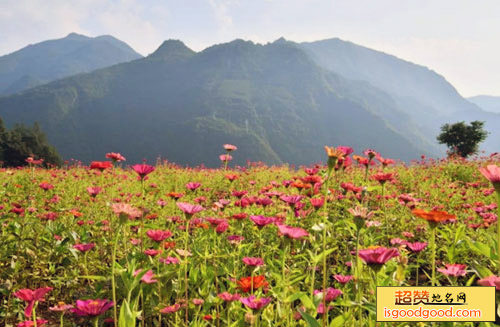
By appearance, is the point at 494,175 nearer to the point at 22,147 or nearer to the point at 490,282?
the point at 490,282

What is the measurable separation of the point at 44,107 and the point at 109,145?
123ft

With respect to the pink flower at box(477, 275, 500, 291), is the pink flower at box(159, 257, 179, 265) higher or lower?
lower

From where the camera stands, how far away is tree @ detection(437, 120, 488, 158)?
84.7 ft

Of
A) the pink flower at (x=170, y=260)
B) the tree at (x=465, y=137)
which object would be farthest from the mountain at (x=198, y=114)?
the pink flower at (x=170, y=260)

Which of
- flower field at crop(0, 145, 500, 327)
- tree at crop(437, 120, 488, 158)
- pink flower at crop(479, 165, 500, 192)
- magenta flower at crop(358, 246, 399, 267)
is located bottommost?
tree at crop(437, 120, 488, 158)

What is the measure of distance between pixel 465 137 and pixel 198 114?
130 metres

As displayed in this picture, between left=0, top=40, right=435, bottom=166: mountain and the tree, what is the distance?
7932cm

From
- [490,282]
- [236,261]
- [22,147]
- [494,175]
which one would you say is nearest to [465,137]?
[236,261]

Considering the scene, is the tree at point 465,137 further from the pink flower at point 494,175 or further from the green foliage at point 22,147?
the green foliage at point 22,147

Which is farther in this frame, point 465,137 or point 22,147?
point 22,147

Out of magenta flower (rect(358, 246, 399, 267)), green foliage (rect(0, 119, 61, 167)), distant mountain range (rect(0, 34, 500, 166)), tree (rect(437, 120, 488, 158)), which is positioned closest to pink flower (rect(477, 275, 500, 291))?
magenta flower (rect(358, 246, 399, 267))

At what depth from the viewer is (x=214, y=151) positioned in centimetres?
11069

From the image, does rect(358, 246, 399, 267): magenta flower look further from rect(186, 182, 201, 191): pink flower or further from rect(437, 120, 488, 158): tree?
rect(437, 120, 488, 158): tree

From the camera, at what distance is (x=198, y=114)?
148 metres
